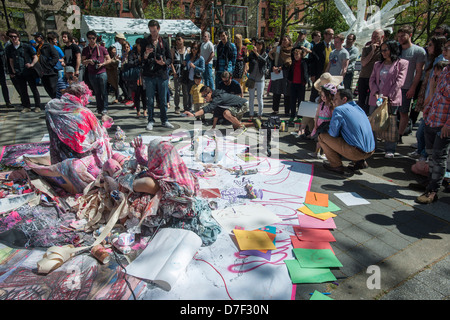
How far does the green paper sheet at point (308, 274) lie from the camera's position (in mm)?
2260

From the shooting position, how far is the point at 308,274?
7.64ft

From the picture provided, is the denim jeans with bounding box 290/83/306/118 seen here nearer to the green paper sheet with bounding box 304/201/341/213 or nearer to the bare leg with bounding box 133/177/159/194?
the green paper sheet with bounding box 304/201/341/213

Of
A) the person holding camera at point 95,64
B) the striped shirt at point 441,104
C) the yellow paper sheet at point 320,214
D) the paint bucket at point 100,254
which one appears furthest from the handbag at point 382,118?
the person holding camera at point 95,64

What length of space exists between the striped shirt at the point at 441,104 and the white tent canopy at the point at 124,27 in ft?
47.3

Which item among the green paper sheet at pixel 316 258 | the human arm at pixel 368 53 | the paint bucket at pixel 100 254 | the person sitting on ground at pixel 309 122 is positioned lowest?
the green paper sheet at pixel 316 258

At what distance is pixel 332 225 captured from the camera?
2998mm

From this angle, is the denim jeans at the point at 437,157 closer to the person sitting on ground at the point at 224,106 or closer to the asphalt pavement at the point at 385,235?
the asphalt pavement at the point at 385,235

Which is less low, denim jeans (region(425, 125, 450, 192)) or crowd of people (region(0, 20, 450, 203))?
crowd of people (region(0, 20, 450, 203))

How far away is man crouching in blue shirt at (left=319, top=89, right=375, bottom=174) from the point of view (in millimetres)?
4016

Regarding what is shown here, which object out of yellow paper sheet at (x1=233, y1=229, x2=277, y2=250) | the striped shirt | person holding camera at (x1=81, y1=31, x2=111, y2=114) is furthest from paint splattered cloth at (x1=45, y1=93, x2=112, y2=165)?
the striped shirt

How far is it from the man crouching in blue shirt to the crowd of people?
13 millimetres

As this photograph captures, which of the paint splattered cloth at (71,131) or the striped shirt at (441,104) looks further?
the paint splattered cloth at (71,131)

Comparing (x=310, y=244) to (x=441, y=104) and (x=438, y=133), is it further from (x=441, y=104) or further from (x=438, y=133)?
(x=441, y=104)

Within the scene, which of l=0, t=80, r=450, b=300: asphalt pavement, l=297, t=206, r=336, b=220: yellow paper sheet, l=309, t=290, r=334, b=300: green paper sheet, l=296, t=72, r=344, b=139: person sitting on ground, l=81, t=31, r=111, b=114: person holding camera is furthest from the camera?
l=81, t=31, r=111, b=114: person holding camera
